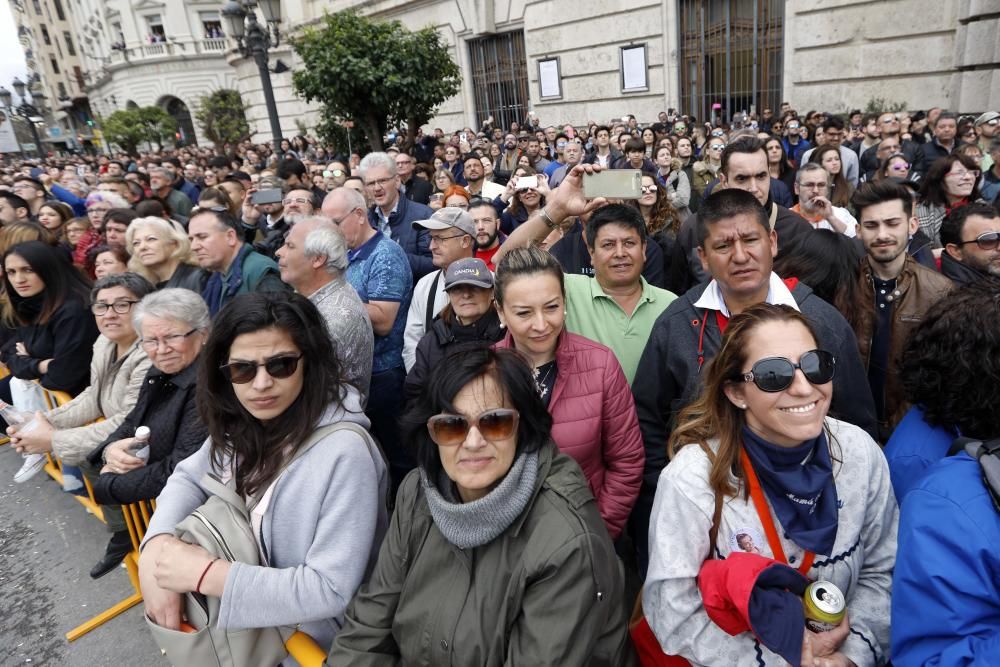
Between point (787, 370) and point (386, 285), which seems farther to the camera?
point (386, 285)

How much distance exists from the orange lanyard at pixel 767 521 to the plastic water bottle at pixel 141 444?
2435mm

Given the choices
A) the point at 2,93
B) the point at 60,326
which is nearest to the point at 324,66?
the point at 60,326

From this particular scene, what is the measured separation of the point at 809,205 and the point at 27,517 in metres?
5.97

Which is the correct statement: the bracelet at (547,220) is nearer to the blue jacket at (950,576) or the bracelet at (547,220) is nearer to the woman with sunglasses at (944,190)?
the blue jacket at (950,576)

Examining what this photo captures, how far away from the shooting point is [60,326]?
3.92 m

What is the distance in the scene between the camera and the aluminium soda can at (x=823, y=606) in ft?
4.84

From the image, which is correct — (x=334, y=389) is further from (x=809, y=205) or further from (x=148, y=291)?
(x=809, y=205)

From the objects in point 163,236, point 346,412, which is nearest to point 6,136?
Answer: point 163,236

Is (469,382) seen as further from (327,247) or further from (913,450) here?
(327,247)

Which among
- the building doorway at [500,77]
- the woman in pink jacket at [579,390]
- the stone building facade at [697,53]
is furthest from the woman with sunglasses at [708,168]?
the building doorway at [500,77]

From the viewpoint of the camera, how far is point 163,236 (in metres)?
4.44

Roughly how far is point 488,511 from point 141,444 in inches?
72.8

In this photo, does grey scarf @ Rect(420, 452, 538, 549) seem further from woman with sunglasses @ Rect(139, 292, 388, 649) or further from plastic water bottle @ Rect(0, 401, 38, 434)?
plastic water bottle @ Rect(0, 401, 38, 434)

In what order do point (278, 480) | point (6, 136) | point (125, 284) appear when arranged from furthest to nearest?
point (6, 136), point (125, 284), point (278, 480)
